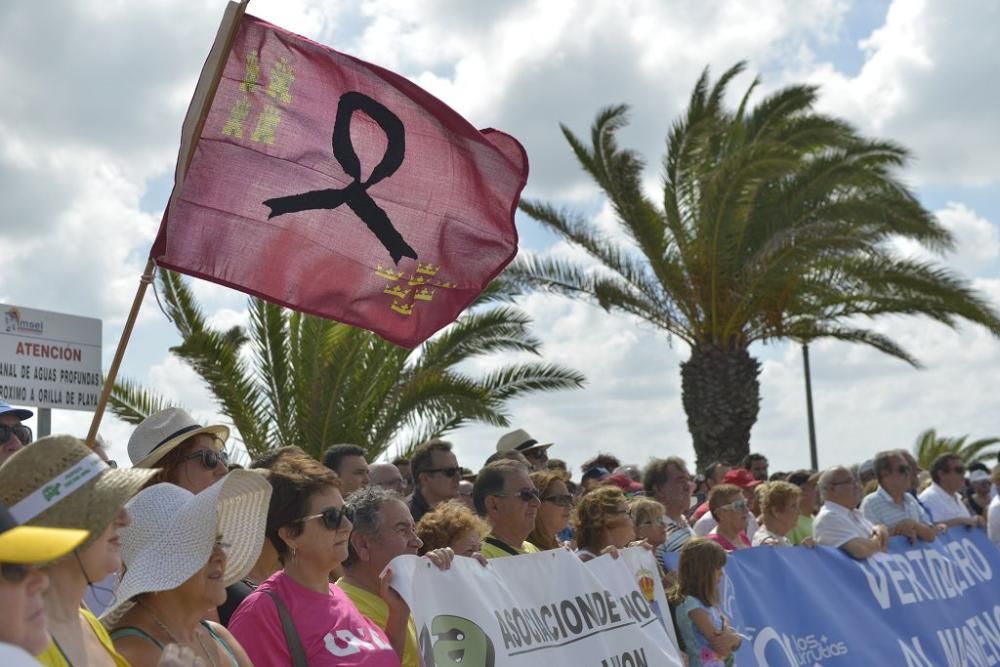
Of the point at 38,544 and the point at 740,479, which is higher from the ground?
the point at 740,479

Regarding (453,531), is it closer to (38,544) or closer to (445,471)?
(445,471)

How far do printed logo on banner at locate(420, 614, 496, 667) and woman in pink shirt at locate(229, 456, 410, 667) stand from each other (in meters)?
0.36

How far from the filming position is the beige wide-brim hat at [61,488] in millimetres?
3072

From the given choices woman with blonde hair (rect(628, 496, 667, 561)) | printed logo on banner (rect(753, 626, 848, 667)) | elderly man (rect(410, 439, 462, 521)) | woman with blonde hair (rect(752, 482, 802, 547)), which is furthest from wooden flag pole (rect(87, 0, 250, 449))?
woman with blonde hair (rect(752, 482, 802, 547))

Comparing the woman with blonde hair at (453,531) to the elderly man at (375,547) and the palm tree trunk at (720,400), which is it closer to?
the elderly man at (375,547)

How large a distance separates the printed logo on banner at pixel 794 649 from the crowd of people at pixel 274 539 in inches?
23.9

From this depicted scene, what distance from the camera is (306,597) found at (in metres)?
4.53

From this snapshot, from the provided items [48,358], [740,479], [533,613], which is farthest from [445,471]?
[740,479]

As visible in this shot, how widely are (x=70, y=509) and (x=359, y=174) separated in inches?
148

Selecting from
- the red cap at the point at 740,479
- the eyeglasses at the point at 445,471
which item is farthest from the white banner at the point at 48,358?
the red cap at the point at 740,479

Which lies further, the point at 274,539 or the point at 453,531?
the point at 453,531

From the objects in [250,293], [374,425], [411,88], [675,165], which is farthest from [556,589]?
[675,165]

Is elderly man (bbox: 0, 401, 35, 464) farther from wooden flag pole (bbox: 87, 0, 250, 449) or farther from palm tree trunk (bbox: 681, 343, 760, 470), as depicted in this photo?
palm tree trunk (bbox: 681, 343, 760, 470)

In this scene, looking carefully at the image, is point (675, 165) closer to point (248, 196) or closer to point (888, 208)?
point (888, 208)
